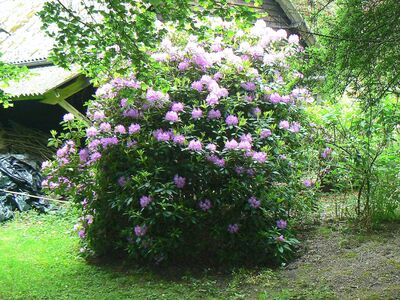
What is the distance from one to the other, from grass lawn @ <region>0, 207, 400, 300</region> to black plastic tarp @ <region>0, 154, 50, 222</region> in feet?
10.9

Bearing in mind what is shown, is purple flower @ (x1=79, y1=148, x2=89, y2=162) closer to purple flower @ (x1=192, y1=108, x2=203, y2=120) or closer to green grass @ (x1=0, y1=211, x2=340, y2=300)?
green grass @ (x1=0, y1=211, x2=340, y2=300)

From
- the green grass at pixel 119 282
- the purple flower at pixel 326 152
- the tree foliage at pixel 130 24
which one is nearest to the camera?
the tree foliage at pixel 130 24

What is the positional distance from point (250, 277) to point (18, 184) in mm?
6609

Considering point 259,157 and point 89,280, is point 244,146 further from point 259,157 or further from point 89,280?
point 89,280

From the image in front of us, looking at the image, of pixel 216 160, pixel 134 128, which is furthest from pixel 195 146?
pixel 134 128

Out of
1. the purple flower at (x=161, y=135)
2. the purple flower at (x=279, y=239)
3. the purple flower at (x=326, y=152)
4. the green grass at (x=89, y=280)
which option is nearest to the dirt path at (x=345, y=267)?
the purple flower at (x=279, y=239)

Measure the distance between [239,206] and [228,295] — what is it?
1.14 metres

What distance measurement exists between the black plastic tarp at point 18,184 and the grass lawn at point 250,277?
10.9 feet

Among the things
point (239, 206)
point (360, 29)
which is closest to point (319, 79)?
point (360, 29)

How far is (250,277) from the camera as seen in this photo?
15.2 ft

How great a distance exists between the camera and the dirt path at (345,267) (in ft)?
12.9

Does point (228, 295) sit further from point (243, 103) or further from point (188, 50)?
point (188, 50)

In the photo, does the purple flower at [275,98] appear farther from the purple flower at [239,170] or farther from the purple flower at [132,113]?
the purple flower at [132,113]

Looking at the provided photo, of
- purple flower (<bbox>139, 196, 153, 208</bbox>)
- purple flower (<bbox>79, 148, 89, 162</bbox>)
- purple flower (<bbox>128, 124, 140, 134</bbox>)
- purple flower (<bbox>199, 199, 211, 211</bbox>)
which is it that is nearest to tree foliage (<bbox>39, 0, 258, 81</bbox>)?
purple flower (<bbox>128, 124, 140, 134</bbox>)
